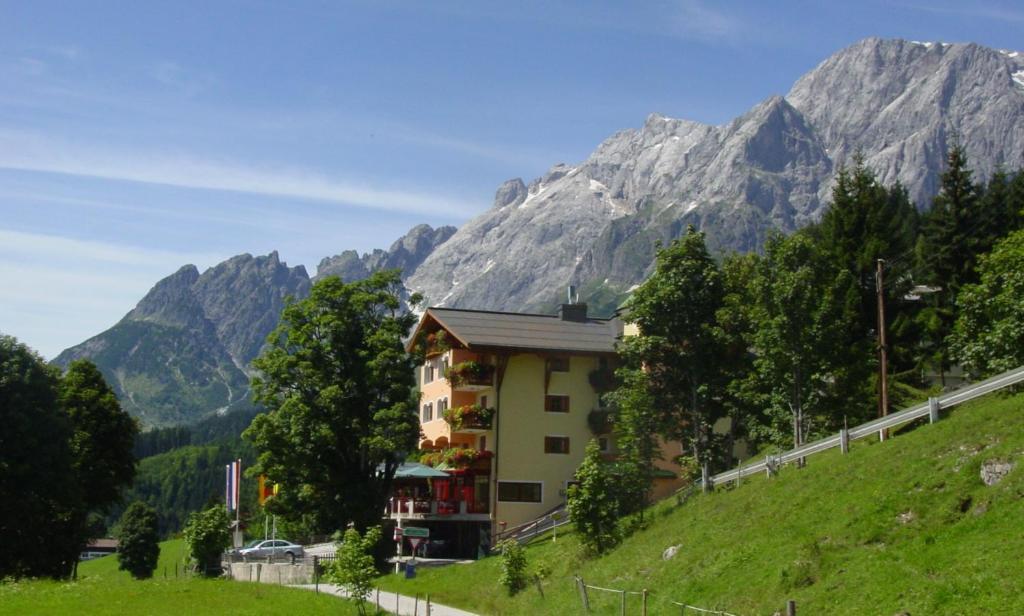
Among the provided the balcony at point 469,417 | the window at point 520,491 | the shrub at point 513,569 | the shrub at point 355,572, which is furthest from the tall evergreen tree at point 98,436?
the shrub at point 513,569

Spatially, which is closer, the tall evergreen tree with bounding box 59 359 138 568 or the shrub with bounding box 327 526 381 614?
the shrub with bounding box 327 526 381 614

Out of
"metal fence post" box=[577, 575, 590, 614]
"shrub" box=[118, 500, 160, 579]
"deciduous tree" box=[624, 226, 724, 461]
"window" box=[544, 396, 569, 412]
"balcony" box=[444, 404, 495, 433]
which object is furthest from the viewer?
"shrub" box=[118, 500, 160, 579]

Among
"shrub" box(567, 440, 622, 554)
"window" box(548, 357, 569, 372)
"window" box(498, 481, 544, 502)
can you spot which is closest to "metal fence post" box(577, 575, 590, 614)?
"shrub" box(567, 440, 622, 554)

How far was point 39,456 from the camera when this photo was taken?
57312 millimetres

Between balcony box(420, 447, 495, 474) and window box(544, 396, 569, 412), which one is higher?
window box(544, 396, 569, 412)

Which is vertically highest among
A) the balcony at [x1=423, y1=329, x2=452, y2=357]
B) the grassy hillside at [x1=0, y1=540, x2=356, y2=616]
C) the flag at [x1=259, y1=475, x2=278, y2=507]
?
the balcony at [x1=423, y1=329, x2=452, y2=357]

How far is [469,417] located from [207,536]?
1509 cm

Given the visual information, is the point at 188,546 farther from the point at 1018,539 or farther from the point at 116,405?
the point at 1018,539

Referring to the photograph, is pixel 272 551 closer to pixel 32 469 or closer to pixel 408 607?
pixel 32 469

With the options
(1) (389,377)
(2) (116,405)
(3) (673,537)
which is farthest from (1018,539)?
(2) (116,405)

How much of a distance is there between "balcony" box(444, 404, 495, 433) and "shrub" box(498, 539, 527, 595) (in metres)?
20.4

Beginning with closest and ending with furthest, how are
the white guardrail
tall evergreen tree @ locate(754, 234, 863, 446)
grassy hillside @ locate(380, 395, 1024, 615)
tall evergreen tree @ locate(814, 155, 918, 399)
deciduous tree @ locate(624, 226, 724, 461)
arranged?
grassy hillside @ locate(380, 395, 1024, 615) < the white guardrail < tall evergreen tree @ locate(754, 234, 863, 446) < deciduous tree @ locate(624, 226, 724, 461) < tall evergreen tree @ locate(814, 155, 918, 399)

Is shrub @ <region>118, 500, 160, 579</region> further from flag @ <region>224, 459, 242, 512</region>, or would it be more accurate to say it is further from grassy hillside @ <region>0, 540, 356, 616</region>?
grassy hillside @ <region>0, 540, 356, 616</region>

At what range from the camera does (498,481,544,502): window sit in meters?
62.9
